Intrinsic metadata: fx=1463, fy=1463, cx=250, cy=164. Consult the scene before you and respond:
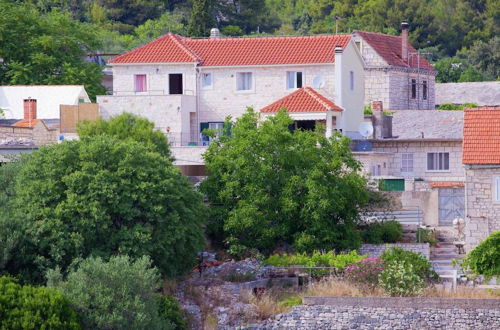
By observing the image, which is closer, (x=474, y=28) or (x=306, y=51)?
(x=306, y=51)

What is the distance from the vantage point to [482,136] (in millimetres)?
49562

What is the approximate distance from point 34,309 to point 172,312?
5040 mm

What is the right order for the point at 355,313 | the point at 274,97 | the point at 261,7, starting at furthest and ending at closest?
the point at 261,7 → the point at 274,97 → the point at 355,313

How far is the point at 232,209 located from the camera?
4906cm

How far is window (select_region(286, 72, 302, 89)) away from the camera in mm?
62062

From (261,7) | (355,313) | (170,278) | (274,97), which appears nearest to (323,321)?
(355,313)

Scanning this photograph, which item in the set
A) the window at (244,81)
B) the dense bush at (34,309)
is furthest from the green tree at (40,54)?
the dense bush at (34,309)

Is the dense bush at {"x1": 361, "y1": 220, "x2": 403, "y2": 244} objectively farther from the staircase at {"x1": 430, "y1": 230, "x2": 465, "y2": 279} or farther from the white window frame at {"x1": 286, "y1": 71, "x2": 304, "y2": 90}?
the white window frame at {"x1": 286, "y1": 71, "x2": 304, "y2": 90}

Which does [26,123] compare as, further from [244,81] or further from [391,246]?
[391,246]

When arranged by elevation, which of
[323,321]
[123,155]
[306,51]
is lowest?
[323,321]

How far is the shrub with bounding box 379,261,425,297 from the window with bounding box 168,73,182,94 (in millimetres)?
22295

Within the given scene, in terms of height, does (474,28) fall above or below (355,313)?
above

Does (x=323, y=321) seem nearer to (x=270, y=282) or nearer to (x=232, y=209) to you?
(x=270, y=282)

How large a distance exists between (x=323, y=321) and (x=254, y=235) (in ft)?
21.0
